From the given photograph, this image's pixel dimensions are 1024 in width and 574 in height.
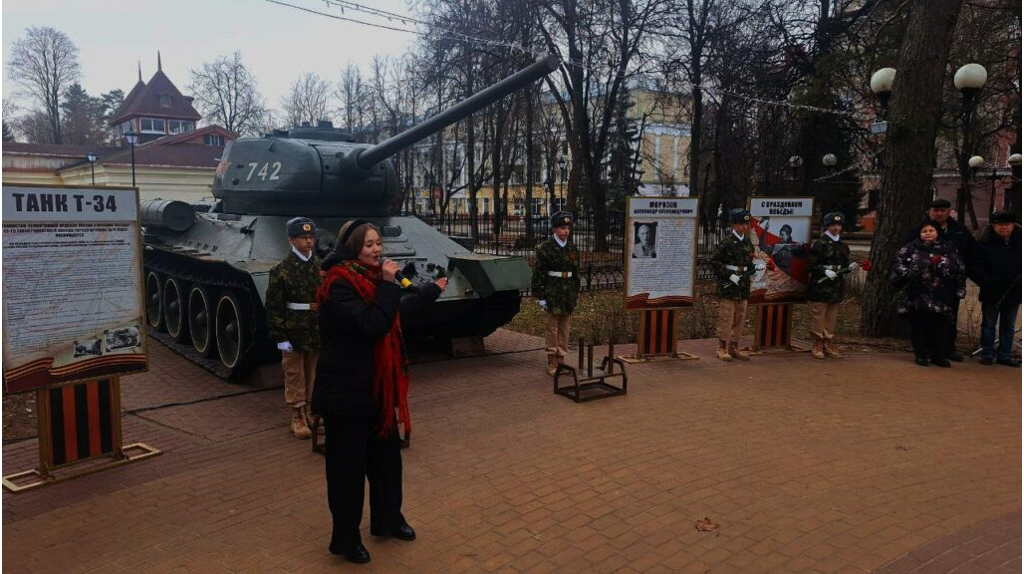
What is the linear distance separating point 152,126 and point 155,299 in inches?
2208

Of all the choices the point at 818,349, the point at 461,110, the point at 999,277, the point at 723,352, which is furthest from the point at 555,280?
the point at 999,277

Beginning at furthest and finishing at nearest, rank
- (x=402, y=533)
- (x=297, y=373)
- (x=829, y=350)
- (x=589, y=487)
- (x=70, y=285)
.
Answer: (x=829, y=350)
(x=297, y=373)
(x=70, y=285)
(x=589, y=487)
(x=402, y=533)

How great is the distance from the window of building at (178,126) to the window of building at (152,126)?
533 millimetres

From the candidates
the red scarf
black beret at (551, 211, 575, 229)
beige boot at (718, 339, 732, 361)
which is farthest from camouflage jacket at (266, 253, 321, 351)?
beige boot at (718, 339, 732, 361)

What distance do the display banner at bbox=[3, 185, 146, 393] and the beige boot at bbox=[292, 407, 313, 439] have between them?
1263 millimetres

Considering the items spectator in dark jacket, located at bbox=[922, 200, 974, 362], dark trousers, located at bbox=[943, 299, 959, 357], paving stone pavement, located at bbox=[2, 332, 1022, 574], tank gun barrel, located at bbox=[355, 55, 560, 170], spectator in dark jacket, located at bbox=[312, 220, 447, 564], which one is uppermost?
tank gun barrel, located at bbox=[355, 55, 560, 170]

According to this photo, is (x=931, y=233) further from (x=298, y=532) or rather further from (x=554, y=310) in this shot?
(x=298, y=532)

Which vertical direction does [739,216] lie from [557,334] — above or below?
→ above

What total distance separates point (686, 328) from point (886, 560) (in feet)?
26.7

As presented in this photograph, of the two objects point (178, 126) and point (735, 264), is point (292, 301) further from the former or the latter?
point (178, 126)

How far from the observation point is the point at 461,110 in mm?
7875

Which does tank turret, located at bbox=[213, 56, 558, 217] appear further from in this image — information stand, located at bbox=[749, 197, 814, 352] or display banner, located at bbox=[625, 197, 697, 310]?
information stand, located at bbox=[749, 197, 814, 352]

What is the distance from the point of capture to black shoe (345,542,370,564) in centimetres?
392

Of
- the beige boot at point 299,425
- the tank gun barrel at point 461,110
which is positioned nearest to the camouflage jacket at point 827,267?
the tank gun barrel at point 461,110
